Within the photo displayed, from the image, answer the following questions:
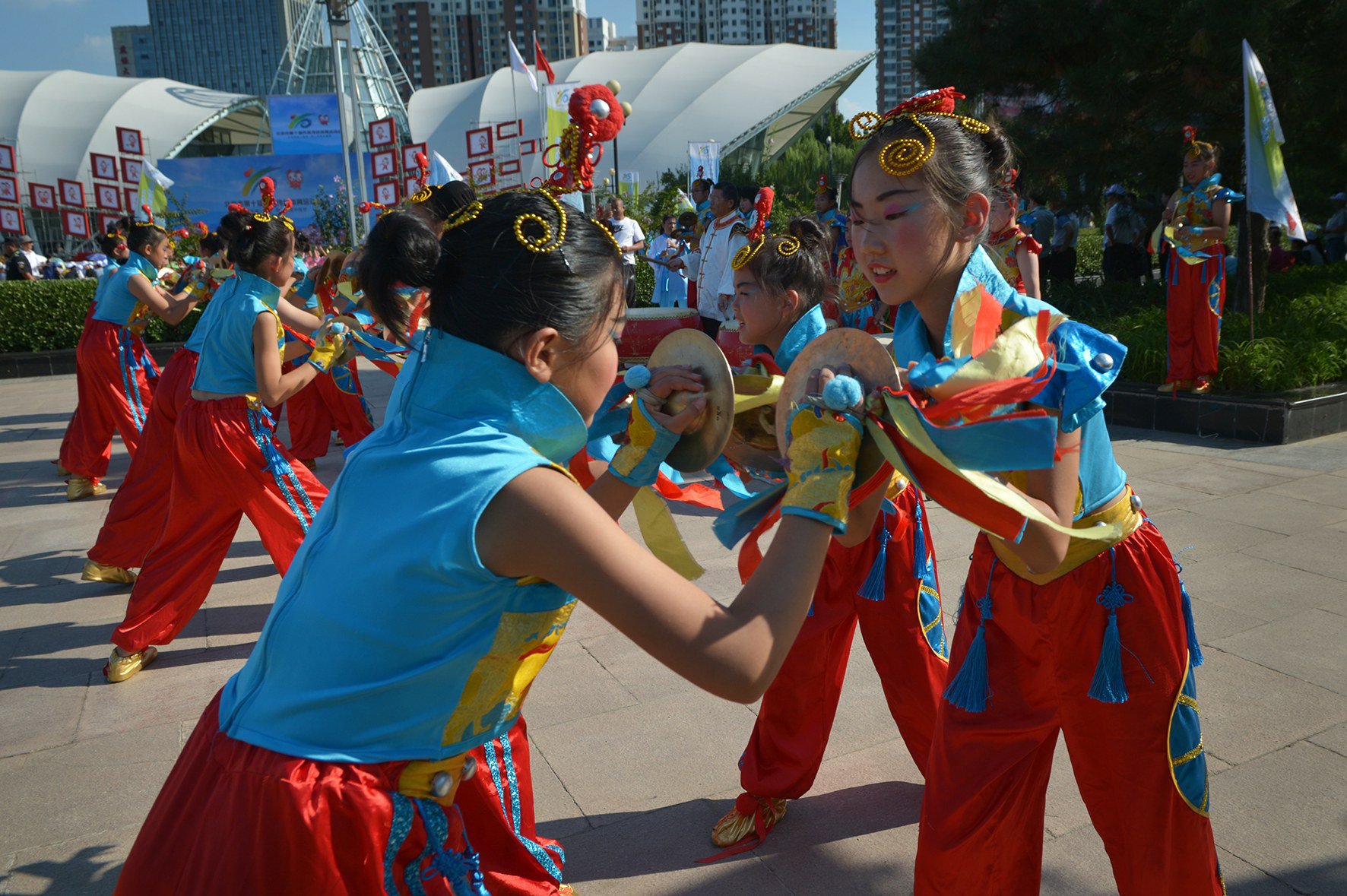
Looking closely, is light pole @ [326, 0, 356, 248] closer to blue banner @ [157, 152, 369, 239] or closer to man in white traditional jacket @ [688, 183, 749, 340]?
man in white traditional jacket @ [688, 183, 749, 340]

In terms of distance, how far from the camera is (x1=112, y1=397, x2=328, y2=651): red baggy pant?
3.70 m

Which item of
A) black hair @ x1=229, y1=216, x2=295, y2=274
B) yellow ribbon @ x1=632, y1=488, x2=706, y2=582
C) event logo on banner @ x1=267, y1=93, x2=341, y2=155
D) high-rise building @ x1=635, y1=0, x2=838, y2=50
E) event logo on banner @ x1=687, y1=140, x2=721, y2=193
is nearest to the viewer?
yellow ribbon @ x1=632, y1=488, x2=706, y2=582

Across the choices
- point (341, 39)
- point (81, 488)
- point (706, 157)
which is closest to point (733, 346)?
point (81, 488)

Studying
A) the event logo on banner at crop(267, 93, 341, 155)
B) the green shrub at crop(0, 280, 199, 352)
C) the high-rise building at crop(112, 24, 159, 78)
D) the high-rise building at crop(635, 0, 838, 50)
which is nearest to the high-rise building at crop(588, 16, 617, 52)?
the high-rise building at crop(635, 0, 838, 50)

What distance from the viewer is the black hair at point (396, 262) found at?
1.35 m

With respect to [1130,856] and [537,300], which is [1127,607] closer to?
[1130,856]

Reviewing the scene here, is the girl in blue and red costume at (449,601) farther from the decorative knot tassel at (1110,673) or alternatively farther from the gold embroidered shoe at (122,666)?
the gold embroidered shoe at (122,666)

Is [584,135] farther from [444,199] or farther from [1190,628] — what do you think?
[1190,628]

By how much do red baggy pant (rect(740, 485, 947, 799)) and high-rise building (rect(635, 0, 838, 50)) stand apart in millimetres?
112534

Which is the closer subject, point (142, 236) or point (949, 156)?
point (949, 156)

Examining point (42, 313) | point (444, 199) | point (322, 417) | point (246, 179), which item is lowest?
point (322, 417)

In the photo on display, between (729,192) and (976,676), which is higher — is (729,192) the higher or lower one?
the higher one

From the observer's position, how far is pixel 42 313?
12914 millimetres

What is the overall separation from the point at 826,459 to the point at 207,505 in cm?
319
